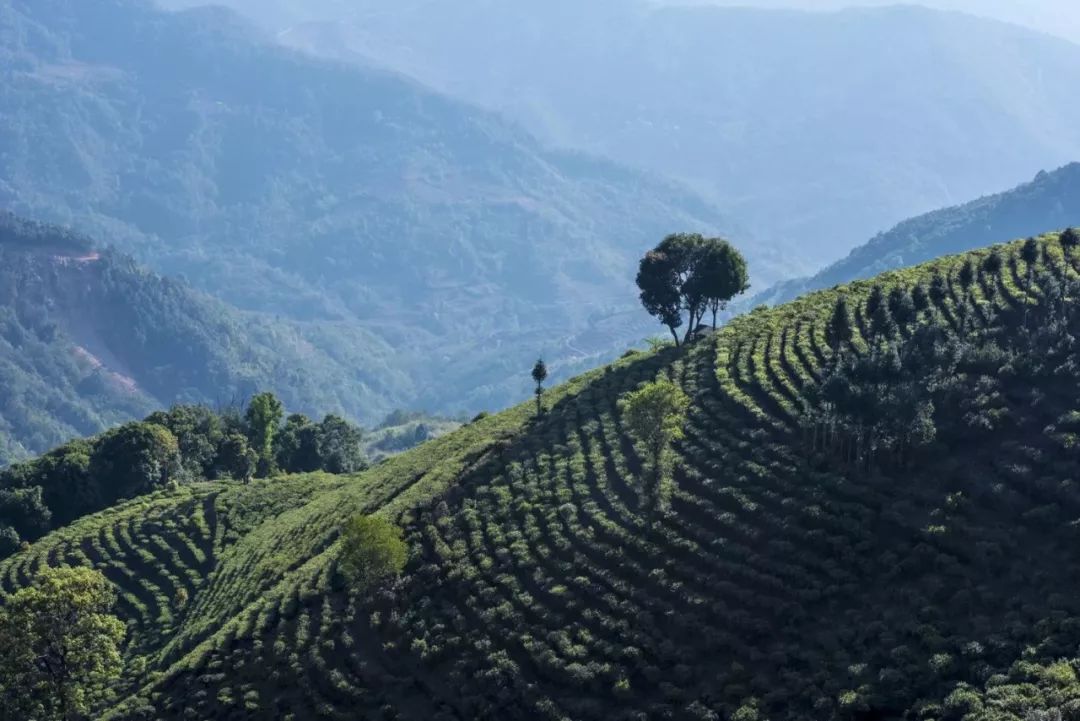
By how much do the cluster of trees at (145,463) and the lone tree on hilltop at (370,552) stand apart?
4949cm

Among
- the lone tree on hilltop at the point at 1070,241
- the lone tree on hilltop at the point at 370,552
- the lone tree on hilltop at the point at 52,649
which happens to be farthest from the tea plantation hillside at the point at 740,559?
the lone tree on hilltop at the point at 52,649

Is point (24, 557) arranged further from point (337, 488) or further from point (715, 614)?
point (715, 614)

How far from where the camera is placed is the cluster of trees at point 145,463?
10531 cm

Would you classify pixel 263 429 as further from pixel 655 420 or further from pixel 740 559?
pixel 740 559

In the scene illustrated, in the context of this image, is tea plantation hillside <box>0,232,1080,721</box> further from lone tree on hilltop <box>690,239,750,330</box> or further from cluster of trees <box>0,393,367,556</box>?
cluster of trees <box>0,393,367,556</box>

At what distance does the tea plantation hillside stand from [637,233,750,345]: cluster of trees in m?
7.19

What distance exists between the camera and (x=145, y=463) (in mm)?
109312

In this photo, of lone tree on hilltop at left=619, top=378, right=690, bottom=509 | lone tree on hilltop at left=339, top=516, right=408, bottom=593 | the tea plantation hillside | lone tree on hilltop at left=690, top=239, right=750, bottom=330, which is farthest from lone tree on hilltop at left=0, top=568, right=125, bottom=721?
lone tree on hilltop at left=690, top=239, right=750, bottom=330

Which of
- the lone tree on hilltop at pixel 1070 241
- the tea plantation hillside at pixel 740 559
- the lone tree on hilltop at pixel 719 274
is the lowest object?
the tea plantation hillside at pixel 740 559

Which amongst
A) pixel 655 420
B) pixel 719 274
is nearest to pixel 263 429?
pixel 719 274

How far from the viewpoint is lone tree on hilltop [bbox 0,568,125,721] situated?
5631 cm

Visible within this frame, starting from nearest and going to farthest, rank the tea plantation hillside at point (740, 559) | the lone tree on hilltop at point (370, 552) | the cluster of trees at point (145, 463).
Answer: the tea plantation hillside at point (740, 559)
the lone tree on hilltop at point (370, 552)
the cluster of trees at point (145, 463)

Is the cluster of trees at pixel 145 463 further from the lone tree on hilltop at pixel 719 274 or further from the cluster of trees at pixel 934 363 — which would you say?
the cluster of trees at pixel 934 363

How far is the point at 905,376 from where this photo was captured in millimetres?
58906
